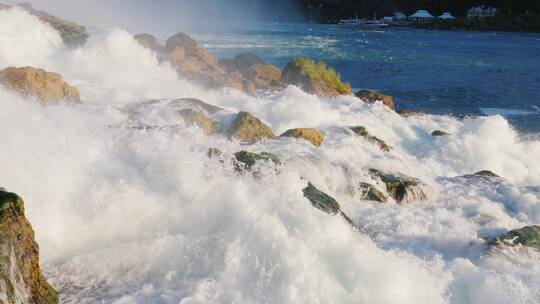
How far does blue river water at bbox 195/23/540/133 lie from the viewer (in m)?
27.4

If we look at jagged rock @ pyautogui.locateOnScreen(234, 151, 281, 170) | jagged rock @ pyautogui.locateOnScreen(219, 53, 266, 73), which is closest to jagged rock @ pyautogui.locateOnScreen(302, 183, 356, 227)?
jagged rock @ pyautogui.locateOnScreen(234, 151, 281, 170)

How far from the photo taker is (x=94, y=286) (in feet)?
23.4

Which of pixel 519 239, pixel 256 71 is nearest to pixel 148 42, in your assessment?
pixel 256 71

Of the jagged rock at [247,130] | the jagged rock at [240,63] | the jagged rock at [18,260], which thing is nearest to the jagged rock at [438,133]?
the jagged rock at [247,130]

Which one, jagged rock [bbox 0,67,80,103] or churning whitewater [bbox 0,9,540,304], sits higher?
jagged rock [bbox 0,67,80,103]

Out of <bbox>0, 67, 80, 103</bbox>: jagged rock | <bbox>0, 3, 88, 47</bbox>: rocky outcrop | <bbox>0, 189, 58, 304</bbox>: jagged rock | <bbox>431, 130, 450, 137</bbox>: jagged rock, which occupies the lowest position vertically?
<bbox>431, 130, 450, 137</bbox>: jagged rock

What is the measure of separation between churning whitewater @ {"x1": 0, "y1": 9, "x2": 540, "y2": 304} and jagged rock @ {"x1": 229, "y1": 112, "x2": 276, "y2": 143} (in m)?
0.42

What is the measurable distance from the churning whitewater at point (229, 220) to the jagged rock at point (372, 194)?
18 centimetres

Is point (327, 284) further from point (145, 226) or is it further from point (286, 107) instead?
point (286, 107)

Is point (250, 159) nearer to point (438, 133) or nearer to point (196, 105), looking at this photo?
Result: point (196, 105)

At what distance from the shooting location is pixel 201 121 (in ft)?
47.8

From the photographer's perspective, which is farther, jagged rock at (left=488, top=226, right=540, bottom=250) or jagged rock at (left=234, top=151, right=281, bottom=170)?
jagged rock at (left=234, top=151, right=281, bottom=170)

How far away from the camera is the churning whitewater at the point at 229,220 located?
748 cm

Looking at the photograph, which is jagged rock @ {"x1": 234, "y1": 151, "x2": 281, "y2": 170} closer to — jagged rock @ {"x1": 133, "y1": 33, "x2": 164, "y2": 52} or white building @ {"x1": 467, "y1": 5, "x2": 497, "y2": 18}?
jagged rock @ {"x1": 133, "y1": 33, "x2": 164, "y2": 52}
